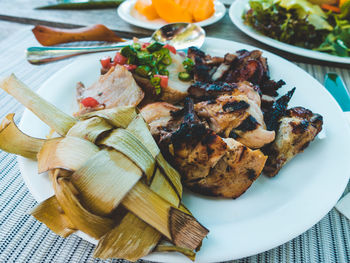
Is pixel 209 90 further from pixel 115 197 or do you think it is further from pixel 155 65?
pixel 115 197

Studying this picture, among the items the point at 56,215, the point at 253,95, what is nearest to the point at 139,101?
the point at 253,95

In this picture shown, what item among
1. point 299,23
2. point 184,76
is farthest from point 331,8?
point 184,76

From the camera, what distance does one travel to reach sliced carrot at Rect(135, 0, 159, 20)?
145 inches

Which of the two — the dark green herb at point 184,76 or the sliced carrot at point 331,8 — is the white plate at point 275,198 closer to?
the dark green herb at point 184,76

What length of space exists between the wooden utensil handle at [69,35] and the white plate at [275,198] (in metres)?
1.28

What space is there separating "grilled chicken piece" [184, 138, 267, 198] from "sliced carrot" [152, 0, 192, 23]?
2.56 metres

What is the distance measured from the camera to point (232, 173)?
1.51 meters

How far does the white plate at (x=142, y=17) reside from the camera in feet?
11.7

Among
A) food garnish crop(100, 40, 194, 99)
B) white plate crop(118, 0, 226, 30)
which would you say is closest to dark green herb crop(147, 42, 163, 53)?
food garnish crop(100, 40, 194, 99)

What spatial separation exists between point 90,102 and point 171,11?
2.05 m

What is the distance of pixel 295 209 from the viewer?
140 cm

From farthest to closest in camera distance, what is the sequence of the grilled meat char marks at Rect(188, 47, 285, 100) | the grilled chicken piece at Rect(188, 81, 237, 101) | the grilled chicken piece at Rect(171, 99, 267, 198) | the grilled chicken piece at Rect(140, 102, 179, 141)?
the grilled meat char marks at Rect(188, 47, 285, 100) < the grilled chicken piece at Rect(188, 81, 237, 101) < the grilled chicken piece at Rect(140, 102, 179, 141) < the grilled chicken piece at Rect(171, 99, 267, 198)

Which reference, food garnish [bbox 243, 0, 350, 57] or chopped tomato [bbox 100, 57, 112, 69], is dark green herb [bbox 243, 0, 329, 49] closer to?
food garnish [bbox 243, 0, 350, 57]

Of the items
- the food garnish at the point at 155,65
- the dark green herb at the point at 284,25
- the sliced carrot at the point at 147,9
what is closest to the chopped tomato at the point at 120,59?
the food garnish at the point at 155,65
